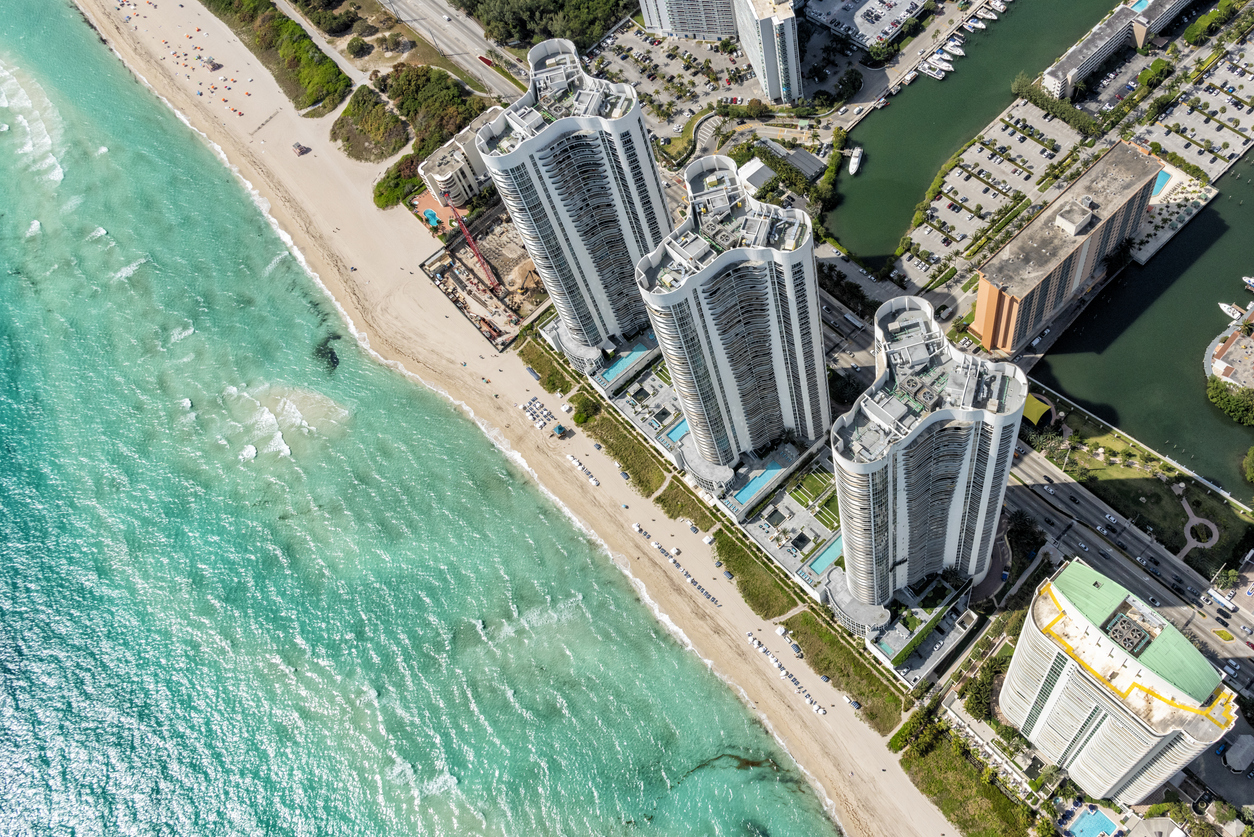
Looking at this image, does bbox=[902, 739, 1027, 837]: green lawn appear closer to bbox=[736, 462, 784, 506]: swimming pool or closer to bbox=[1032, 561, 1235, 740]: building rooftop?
bbox=[1032, 561, 1235, 740]: building rooftop

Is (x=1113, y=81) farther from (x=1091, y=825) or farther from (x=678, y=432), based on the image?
(x=1091, y=825)

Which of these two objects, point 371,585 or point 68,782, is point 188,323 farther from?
point 68,782

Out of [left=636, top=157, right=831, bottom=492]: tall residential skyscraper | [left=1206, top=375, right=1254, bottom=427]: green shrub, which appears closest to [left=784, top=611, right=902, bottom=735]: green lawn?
[left=636, top=157, right=831, bottom=492]: tall residential skyscraper

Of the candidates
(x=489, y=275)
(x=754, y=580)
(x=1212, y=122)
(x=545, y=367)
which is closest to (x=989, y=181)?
(x=1212, y=122)

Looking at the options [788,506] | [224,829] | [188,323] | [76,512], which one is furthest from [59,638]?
[788,506]

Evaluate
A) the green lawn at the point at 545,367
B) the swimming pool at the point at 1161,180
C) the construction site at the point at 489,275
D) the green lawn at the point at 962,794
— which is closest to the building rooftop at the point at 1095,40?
the swimming pool at the point at 1161,180

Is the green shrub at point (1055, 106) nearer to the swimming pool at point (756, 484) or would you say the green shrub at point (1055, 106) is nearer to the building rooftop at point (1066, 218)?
the building rooftop at point (1066, 218)

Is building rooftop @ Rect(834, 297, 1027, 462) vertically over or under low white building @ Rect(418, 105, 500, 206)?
over
